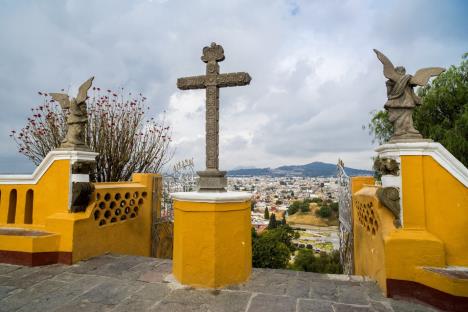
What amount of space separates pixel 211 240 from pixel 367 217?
2.52 metres

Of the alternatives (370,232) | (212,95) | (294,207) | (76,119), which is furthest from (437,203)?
(294,207)

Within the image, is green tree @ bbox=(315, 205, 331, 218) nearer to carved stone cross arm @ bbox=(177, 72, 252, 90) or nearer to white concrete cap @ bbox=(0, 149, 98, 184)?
carved stone cross arm @ bbox=(177, 72, 252, 90)

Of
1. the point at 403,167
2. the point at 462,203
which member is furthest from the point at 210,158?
the point at 462,203

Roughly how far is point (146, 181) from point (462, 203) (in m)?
5.80

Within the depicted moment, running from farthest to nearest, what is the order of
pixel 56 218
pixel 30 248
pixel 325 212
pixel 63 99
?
pixel 325 212, pixel 63 99, pixel 56 218, pixel 30 248

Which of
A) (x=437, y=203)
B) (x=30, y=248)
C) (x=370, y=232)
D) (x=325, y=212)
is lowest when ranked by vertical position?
(x=325, y=212)

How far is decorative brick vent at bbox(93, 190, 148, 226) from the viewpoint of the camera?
510 centimetres

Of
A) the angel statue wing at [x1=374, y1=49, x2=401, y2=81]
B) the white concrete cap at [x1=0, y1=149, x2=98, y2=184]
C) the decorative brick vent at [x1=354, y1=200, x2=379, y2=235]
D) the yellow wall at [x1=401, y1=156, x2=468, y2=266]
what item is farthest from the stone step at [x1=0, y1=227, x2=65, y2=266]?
the angel statue wing at [x1=374, y1=49, x2=401, y2=81]

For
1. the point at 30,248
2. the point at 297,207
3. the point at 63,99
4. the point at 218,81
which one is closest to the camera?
the point at 218,81

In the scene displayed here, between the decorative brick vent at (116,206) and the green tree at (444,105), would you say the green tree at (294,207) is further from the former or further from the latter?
the decorative brick vent at (116,206)

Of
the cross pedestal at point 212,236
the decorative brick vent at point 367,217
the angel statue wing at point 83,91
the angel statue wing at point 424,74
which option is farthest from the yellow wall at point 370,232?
the angel statue wing at point 83,91

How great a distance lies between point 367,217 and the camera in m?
4.32

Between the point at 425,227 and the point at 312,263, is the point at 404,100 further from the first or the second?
the point at 312,263

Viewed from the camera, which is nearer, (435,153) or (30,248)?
(435,153)
